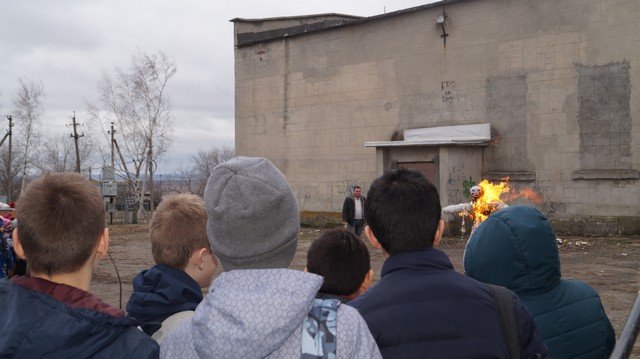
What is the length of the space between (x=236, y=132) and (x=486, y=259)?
83.4ft

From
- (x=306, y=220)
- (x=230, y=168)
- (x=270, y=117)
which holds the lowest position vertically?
(x=306, y=220)

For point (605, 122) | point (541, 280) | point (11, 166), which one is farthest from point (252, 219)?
point (11, 166)

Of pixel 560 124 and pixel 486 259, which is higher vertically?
pixel 560 124

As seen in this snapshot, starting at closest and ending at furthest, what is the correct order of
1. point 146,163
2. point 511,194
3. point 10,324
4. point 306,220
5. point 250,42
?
1. point 10,324
2. point 511,194
3. point 306,220
4. point 250,42
5. point 146,163

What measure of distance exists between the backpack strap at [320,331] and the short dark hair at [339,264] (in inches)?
41.9

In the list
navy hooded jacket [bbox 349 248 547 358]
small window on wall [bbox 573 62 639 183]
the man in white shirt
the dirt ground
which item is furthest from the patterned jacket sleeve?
small window on wall [bbox 573 62 639 183]

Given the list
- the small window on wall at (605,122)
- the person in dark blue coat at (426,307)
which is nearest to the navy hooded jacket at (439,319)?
the person in dark blue coat at (426,307)

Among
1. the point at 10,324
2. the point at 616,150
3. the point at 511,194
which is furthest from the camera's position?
the point at 511,194

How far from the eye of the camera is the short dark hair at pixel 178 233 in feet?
8.50

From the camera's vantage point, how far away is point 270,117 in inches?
1008

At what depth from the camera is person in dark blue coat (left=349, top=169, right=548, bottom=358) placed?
1.95 metres

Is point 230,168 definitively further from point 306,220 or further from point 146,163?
point 146,163

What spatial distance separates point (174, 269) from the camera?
258cm

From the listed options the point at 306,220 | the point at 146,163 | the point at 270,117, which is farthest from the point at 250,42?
the point at 146,163
